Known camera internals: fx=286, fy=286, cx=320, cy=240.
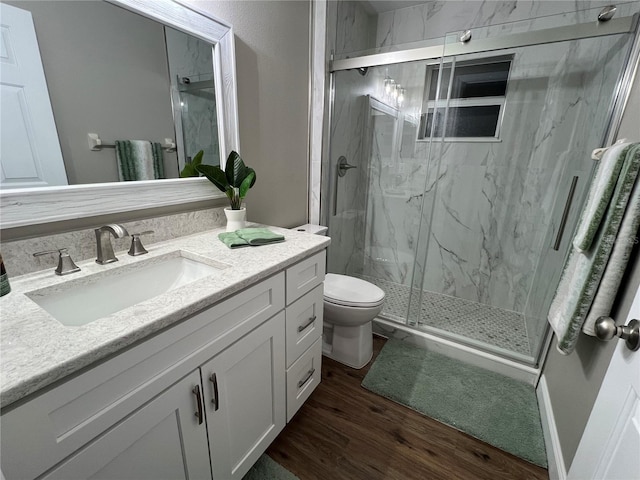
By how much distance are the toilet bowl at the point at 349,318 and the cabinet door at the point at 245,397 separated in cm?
56

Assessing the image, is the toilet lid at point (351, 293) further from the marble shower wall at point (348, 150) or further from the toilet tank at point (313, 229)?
the marble shower wall at point (348, 150)

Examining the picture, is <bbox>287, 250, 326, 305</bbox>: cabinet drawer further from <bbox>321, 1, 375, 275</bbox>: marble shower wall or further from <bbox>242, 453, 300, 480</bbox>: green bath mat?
<bbox>321, 1, 375, 275</bbox>: marble shower wall

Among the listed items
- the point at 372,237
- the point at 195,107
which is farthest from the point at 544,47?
the point at 195,107

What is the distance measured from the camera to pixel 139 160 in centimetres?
106

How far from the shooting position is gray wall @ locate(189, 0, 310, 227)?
4.61 ft

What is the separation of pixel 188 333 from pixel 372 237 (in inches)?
85.5

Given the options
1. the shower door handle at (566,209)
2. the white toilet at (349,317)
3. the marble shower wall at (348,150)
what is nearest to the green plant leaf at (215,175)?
the white toilet at (349,317)

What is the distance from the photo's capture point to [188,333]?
0.73m

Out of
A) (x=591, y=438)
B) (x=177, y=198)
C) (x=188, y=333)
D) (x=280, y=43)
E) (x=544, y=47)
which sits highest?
(x=544, y=47)

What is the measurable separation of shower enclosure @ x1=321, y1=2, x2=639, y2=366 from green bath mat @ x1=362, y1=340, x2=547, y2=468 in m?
0.20

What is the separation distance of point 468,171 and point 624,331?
76.0 inches

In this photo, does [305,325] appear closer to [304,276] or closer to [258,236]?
[304,276]

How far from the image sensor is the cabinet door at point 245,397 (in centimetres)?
86

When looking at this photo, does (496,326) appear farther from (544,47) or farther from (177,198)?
(177,198)
